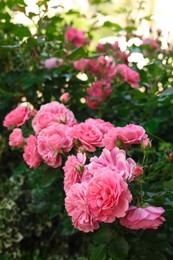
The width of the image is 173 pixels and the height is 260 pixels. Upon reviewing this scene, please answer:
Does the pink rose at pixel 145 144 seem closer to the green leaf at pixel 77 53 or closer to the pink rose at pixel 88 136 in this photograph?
the pink rose at pixel 88 136

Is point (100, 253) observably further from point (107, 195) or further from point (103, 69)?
point (103, 69)

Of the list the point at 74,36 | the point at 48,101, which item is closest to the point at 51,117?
→ the point at 48,101

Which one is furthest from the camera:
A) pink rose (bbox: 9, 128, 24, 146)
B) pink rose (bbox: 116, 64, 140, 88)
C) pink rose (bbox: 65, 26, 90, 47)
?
pink rose (bbox: 65, 26, 90, 47)

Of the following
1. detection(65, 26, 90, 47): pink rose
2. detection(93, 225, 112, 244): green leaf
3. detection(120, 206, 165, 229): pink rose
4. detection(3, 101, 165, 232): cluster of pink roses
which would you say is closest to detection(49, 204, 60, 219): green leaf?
detection(3, 101, 165, 232): cluster of pink roses

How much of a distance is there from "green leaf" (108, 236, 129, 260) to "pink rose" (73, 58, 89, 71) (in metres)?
0.77

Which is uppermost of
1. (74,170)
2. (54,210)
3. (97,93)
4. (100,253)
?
(74,170)

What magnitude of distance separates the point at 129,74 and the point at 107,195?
746mm

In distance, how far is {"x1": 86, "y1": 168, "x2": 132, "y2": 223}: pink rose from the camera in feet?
3.34

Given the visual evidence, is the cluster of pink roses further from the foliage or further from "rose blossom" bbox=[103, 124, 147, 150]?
the foliage

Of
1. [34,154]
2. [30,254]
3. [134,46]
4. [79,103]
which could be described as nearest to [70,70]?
[79,103]

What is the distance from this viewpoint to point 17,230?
1737 millimetres

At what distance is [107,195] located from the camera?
1022 mm

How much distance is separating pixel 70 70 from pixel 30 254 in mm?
744

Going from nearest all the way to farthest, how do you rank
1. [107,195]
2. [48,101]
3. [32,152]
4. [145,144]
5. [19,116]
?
[107,195] < [145,144] < [32,152] < [19,116] < [48,101]
